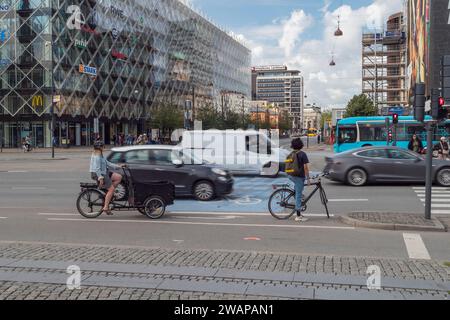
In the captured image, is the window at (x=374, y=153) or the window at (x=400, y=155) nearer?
the window at (x=400, y=155)

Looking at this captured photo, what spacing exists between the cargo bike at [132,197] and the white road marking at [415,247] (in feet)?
16.1

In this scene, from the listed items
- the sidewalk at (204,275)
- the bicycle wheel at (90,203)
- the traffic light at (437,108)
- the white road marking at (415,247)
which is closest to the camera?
the sidewalk at (204,275)

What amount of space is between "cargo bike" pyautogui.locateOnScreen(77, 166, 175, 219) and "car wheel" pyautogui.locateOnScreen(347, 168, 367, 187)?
8.58 meters

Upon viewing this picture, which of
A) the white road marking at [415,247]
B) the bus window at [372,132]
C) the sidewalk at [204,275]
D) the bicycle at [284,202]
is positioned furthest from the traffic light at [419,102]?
the bus window at [372,132]

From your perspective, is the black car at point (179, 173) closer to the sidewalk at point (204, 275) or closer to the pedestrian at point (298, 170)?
the pedestrian at point (298, 170)

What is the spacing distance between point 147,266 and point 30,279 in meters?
1.39

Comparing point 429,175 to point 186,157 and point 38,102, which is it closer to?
point 186,157

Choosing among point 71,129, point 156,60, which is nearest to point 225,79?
point 156,60

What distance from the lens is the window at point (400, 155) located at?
17.0 m

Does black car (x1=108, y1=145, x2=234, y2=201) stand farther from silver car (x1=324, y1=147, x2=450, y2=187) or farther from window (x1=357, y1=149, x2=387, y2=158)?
window (x1=357, y1=149, x2=387, y2=158)

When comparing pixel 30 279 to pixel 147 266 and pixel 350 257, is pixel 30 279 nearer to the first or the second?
pixel 147 266

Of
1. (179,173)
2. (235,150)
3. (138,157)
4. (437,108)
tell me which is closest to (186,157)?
(179,173)
